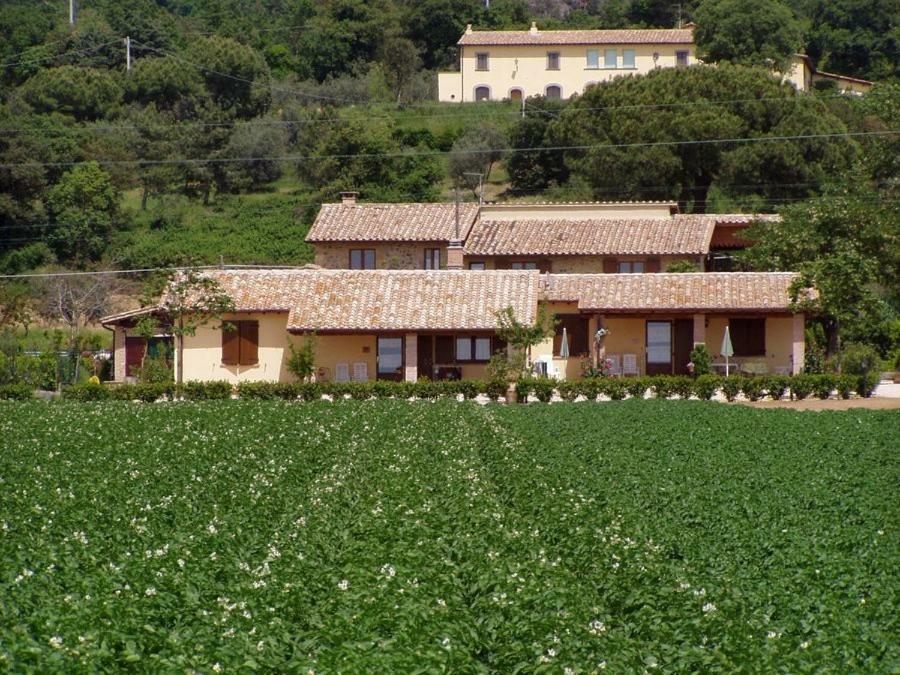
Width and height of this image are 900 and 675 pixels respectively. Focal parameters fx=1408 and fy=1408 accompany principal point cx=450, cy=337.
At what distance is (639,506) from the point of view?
1755 centimetres

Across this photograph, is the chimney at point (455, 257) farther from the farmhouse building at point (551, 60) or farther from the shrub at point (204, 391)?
the farmhouse building at point (551, 60)

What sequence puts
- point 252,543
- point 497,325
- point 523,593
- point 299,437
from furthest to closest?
1. point 497,325
2. point 299,437
3. point 252,543
4. point 523,593

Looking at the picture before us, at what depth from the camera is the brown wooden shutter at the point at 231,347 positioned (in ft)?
159

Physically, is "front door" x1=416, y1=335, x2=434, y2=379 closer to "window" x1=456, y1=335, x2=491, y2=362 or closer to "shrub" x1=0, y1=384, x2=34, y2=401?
"window" x1=456, y1=335, x2=491, y2=362

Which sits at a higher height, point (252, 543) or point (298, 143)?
point (298, 143)

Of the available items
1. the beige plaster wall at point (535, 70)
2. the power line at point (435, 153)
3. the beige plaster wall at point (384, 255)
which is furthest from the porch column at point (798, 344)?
the beige plaster wall at point (535, 70)

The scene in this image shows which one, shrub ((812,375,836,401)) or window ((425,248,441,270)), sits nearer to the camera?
shrub ((812,375,836,401))

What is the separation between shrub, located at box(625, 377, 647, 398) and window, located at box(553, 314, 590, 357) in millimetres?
7898

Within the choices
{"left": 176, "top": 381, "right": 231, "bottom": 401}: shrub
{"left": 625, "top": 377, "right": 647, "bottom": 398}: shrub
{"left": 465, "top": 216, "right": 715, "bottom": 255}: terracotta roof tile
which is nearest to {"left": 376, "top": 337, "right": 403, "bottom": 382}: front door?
{"left": 176, "top": 381, "right": 231, "bottom": 401}: shrub

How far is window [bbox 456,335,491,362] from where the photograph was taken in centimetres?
4834

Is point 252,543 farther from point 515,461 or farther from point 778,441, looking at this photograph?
point 778,441

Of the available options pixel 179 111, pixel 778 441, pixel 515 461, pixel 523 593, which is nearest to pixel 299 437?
pixel 515 461

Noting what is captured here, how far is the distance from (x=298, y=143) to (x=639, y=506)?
7360cm

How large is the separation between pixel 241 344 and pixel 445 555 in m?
35.3
